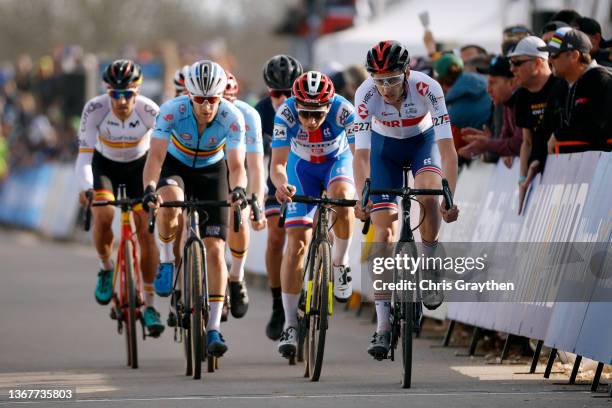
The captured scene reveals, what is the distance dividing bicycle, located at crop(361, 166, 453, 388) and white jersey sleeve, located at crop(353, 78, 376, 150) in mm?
493

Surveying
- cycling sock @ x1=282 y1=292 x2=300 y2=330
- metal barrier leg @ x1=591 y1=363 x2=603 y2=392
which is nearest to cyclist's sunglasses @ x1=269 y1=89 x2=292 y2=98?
cycling sock @ x1=282 y1=292 x2=300 y2=330

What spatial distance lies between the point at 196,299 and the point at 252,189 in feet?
3.15

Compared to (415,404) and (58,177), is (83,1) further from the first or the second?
(415,404)

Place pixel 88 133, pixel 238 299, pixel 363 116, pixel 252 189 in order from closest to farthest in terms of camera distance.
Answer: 1. pixel 363 116
2. pixel 252 189
3. pixel 238 299
4. pixel 88 133

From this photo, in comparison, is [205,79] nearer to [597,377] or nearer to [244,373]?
[244,373]

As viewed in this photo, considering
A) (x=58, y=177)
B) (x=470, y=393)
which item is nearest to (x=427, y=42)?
(x=470, y=393)

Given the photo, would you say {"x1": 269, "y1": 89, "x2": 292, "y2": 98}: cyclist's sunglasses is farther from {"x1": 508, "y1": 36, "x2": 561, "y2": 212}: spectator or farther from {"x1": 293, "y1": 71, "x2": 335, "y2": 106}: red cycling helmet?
{"x1": 508, "y1": 36, "x2": 561, "y2": 212}: spectator

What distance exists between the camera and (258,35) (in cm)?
8281

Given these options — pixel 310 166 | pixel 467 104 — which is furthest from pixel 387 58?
pixel 467 104

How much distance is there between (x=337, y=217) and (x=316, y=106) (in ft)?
3.13

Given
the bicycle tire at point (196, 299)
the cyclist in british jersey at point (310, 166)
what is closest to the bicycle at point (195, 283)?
the bicycle tire at point (196, 299)

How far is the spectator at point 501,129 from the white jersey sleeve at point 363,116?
7.23 ft

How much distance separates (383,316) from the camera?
10102 millimetres

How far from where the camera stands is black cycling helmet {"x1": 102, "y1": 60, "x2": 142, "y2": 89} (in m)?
12.4
